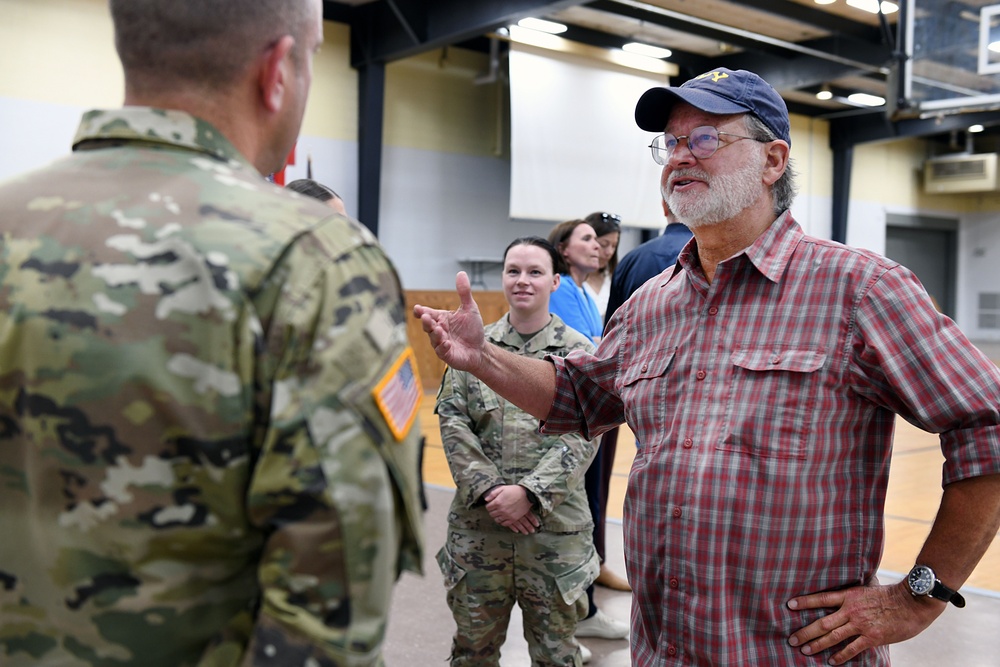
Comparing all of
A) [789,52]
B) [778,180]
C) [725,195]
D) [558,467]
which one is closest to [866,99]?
[789,52]

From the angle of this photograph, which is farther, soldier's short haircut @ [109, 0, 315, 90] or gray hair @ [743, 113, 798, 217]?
gray hair @ [743, 113, 798, 217]

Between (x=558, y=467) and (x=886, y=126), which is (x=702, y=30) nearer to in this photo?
(x=886, y=126)

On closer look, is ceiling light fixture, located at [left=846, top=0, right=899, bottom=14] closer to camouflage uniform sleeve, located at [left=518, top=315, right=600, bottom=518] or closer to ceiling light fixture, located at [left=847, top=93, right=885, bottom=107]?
ceiling light fixture, located at [left=847, top=93, right=885, bottom=107]

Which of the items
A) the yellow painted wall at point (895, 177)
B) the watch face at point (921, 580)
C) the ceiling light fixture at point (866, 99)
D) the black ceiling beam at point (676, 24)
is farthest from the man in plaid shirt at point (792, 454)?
the yellow painted wall at point (895, 177)

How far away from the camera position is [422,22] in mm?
10086

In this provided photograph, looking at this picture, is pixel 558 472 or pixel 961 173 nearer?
pixel 558 472

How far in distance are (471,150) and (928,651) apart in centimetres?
961

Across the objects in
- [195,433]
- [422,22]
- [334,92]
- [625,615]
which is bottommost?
[625,615]

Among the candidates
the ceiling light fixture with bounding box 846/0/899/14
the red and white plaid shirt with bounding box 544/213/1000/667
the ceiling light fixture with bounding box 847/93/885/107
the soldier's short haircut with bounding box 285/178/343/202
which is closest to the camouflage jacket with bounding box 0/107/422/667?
the red and white plaid shirt with bounding box 544/213/1000/667

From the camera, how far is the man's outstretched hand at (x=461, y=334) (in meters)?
1.99

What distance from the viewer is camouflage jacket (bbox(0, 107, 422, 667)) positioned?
895 mm

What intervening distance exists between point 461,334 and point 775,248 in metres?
0.68

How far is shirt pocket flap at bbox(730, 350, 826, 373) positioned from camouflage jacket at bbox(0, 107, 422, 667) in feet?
2.99

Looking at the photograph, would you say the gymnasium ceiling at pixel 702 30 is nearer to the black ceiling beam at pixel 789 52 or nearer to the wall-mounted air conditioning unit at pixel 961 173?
the black ceiling beam at pixel 789 52
